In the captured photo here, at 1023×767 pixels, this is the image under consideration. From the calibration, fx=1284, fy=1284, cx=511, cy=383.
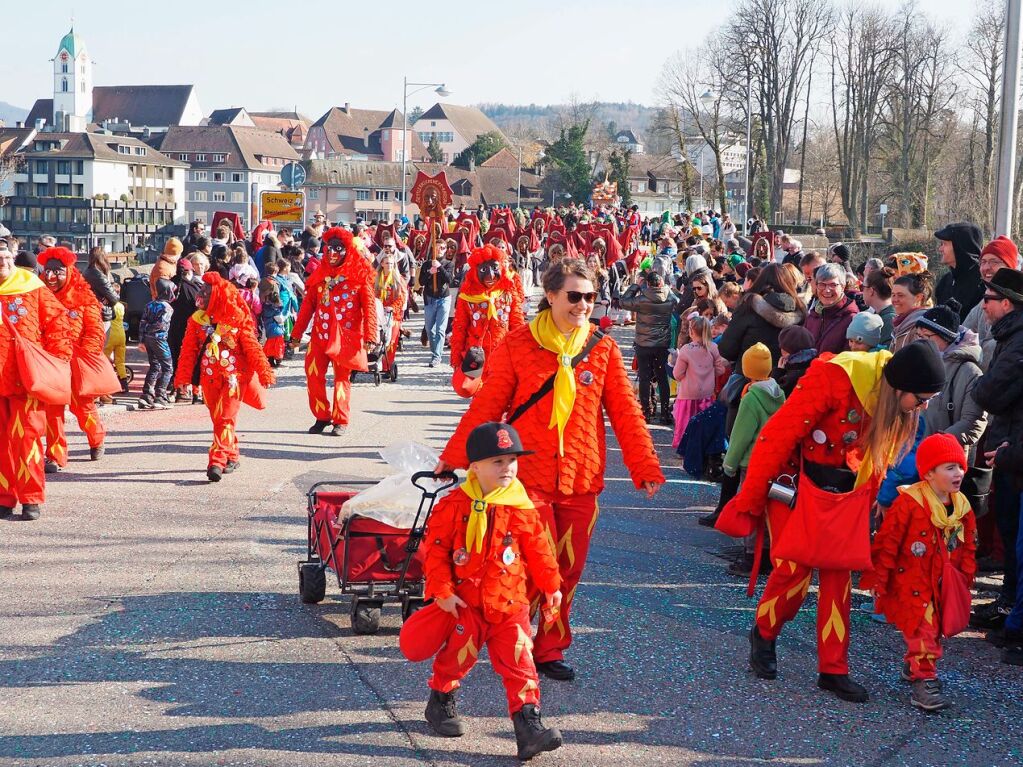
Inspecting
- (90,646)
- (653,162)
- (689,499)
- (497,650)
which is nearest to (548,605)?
(497,650)

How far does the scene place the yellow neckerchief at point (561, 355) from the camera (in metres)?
6.11

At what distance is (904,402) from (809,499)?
633 mm

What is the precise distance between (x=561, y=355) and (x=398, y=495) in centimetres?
139

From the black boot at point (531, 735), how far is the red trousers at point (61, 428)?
20.8 ft

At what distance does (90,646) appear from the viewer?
6.49 meters

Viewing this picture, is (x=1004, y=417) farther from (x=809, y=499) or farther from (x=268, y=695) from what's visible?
(x=268, y=695)

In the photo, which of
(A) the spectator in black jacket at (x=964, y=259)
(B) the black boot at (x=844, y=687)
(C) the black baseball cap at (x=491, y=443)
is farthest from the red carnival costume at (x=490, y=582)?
(A) the spectator in black jacket at (x=964, y=259)

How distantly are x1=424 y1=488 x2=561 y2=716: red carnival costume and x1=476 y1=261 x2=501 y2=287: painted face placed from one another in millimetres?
7842

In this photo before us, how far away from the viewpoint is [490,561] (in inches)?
209

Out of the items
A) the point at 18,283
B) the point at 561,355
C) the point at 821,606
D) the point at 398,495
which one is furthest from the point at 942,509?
the point at 18,283

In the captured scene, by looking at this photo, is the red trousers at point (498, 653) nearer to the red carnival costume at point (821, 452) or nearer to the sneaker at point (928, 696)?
the red carnival costume at point (821, 452)

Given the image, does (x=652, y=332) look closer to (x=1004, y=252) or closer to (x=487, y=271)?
(x=487, y=271)

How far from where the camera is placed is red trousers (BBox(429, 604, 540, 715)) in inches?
205

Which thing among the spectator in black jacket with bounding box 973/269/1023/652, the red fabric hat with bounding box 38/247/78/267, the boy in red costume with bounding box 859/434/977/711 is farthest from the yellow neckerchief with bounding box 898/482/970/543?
the red fabric hat with bounding box 38/247/78/267
